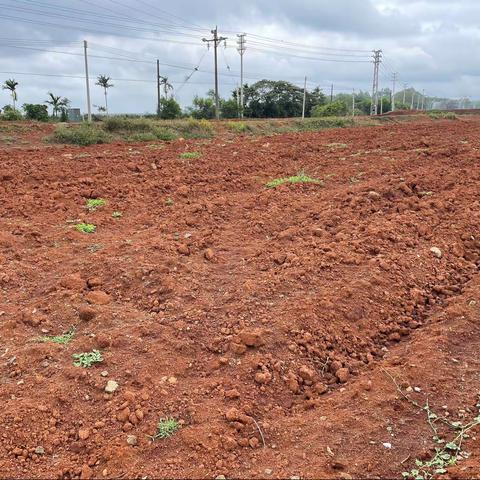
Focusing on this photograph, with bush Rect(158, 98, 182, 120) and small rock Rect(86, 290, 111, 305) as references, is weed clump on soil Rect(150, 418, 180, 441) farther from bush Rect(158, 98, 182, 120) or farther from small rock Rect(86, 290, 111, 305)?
bush Rect(158, 98, 182, 120)

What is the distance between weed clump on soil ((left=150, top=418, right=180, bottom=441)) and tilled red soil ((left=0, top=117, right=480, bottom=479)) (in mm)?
→ 45

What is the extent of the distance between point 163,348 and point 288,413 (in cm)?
→ 122

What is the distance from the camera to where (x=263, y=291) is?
4.95m

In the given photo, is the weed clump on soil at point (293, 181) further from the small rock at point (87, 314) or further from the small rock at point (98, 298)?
the small rock at point (87, 314)

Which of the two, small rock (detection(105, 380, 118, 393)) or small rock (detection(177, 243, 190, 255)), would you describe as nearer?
small rock (detection(105, 380, 118, 393))

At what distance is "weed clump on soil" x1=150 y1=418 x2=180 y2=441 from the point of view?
3246 mm

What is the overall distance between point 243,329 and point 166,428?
4.06ft

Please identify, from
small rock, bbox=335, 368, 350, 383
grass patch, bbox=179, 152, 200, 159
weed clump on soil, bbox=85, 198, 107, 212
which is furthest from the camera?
grass patch, bbox=179, 152, 200, 159

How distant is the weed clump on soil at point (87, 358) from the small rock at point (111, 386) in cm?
31

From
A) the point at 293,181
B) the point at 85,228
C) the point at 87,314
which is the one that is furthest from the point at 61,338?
the point at 293,181

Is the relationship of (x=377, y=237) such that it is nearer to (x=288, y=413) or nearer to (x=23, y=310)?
(x=288, y=413)

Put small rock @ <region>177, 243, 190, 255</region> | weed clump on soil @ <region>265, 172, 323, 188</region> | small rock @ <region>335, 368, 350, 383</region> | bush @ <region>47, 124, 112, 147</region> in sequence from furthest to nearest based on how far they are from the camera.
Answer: bush @ <region>47, 124, 112, 147</region>
weed clump on soil @ <region>265, 172, 323, 188</region>
small rock @ <region>177, 243, 190, 255</region>
small rock @ <region>335, 368, 350, 383</region>

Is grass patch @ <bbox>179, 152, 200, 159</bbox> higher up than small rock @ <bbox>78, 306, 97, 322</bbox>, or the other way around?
grass patch @ <bbox>179, 152, 200, 159</bbox>

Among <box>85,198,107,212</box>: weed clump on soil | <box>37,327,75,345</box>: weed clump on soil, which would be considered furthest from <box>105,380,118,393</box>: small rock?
<box>85,198,107,212</box>: weed clump on soil
